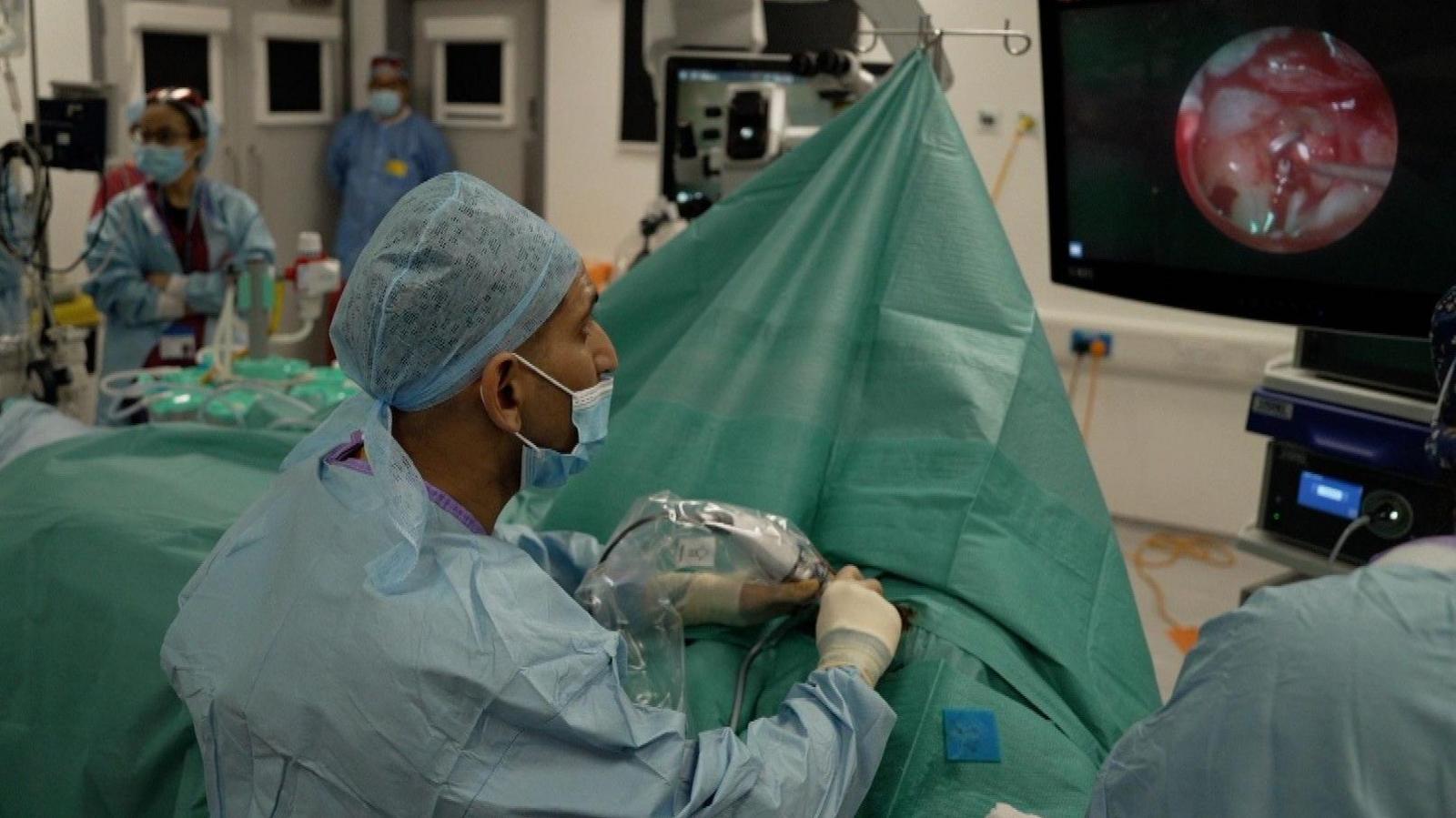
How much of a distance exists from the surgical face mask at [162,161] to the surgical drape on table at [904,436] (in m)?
2.31

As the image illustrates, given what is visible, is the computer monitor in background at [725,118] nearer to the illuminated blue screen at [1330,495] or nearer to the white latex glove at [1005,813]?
the illuminated blue screen at [1330,495]

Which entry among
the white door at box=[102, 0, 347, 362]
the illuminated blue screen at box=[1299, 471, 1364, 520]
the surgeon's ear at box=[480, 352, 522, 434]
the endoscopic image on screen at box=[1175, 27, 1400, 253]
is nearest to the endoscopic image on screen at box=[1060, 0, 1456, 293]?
the endoscopic image on screen at box=[1175, 27, 1400, 253]

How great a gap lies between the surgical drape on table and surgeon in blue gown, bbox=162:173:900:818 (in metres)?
0.23

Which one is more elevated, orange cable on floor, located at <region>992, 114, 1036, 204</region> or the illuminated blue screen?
orange cable on floor, located at <region>992, 114, 1036, 204</region>

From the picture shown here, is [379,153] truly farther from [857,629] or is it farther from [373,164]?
[857,629]

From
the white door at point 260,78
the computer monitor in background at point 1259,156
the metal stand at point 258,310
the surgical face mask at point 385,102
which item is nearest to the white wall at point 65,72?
the white door at point 260,78

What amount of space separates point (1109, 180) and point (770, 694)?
1.15 meters

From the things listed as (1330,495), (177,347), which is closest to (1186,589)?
(1330,495)

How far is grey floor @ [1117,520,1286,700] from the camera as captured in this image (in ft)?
12.4

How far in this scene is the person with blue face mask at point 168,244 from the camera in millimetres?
3846

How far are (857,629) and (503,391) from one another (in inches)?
19.0

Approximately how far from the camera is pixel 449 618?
3.90 ft

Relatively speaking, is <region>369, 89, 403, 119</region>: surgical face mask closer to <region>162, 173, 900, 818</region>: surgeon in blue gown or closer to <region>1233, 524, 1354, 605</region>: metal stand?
<region>1233, 524, 1354, 605</region>: metal stand

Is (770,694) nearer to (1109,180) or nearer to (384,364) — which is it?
(384,364)
